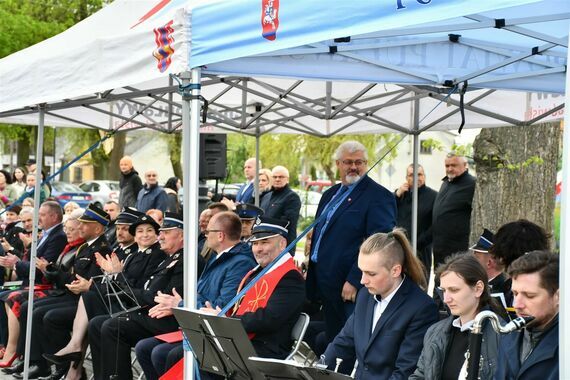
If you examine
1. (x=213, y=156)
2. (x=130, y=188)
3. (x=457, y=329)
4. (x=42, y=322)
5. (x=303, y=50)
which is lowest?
(x=42, y=322)

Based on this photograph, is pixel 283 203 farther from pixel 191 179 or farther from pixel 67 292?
pixel 191 179

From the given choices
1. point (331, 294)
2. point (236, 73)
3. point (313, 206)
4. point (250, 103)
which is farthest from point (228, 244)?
point (313, 206)

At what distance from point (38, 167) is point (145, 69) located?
335 centimetres

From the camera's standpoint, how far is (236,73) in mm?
5391

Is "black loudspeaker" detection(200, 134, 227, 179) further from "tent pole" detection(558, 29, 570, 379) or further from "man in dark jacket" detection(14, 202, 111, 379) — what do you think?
"tent pole" detection(558, 29, 570, 379)

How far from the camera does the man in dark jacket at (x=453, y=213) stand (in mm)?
9727

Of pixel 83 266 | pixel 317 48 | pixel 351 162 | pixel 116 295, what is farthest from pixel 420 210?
pixel 317 48

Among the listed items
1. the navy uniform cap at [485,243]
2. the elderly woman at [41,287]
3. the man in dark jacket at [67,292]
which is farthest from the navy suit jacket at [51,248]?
the navy uniform cap at [485,243]

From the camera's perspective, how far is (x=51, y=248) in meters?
9.80

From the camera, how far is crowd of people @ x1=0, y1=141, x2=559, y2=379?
4547mm

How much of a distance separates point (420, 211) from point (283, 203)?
1629 mm

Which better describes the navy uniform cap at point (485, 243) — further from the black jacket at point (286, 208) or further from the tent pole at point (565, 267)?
→ the black jacket at point (286, 208)

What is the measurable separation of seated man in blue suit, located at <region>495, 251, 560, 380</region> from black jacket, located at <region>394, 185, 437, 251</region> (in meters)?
6.30

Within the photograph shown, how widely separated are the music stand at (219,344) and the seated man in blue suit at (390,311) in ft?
2.14
